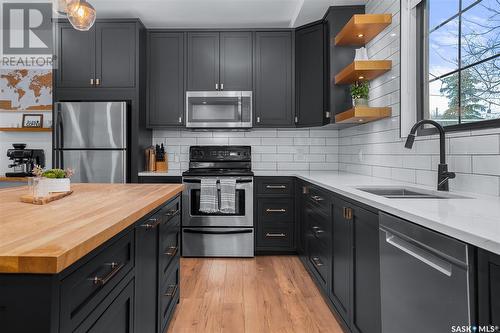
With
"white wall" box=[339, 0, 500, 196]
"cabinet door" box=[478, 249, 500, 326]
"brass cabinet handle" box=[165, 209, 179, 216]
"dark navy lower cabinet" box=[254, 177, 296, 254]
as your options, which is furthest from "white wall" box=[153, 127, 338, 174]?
"cabinet door" box=[478, 249, 500, 326]

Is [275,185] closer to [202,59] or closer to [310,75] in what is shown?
[310,75]

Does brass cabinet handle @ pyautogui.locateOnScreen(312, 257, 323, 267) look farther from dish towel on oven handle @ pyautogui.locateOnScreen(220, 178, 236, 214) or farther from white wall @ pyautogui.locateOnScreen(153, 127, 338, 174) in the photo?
white wall @ pyautogui.locateOnScreen(153, 127, 338, 174)

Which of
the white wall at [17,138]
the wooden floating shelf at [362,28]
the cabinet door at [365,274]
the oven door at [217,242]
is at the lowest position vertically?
the oven door at [217,242]

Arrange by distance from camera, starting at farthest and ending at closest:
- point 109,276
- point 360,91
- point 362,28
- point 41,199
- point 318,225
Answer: point 360,91
point 362,28
point 318,225
point 41,199
point 109,276

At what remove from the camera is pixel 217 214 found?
3.48 meters

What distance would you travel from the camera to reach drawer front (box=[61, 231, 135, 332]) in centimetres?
75

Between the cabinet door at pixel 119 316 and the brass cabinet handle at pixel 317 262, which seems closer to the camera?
the cabinet door at pixel 119 316

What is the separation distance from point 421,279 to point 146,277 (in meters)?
1.12

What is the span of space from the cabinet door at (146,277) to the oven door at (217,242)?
5.98 feet

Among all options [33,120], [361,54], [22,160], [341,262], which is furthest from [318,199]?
[33,120]

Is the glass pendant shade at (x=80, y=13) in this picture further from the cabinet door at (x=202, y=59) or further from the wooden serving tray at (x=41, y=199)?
the cabinet door at (x=202, y=59)

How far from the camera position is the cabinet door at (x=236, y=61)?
3.73 meters

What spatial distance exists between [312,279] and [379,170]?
1.13m

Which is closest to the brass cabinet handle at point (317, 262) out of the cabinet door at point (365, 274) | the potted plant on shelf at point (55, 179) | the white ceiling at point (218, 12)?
the cabinet door at point (365, 274)
